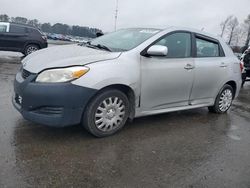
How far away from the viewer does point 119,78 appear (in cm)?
409

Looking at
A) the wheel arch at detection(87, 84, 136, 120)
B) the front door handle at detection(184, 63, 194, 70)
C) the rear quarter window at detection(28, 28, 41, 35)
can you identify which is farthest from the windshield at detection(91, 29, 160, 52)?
the rear quarter window at detection(28, 28, 41, 35)

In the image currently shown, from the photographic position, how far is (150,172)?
339 cm

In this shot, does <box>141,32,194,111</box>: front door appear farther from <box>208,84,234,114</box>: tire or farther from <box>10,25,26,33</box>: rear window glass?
<box>10,25,26,33</box>: rear window glass

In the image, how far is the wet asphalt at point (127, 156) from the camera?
3.15 meters

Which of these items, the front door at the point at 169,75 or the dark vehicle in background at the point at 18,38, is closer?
the front door at the point at 169,75

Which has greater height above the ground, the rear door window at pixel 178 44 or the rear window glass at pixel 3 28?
the rear window glass at pixel 3 28

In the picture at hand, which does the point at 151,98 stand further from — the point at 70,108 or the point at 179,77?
the point at 70,108

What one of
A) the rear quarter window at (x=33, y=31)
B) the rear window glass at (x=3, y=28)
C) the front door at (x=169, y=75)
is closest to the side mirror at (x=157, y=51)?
the front door at (x=169, y=75)

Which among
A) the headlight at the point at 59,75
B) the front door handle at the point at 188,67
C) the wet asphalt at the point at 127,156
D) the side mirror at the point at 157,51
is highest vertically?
the side mirror at the point at 157,51

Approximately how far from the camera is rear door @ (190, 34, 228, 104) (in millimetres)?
5293

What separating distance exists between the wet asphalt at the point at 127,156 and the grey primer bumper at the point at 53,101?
33 centimetres

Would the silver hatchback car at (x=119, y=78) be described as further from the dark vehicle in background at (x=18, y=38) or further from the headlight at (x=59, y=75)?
the dark vehicle in background at (x=18, y=38)

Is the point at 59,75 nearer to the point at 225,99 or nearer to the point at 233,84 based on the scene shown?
the point at 225,99

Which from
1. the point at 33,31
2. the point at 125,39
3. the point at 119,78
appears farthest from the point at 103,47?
the point at 33,31
